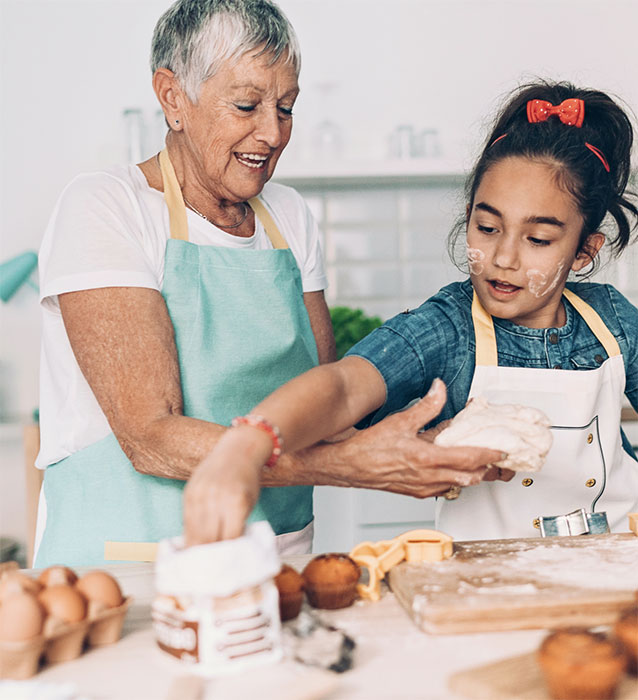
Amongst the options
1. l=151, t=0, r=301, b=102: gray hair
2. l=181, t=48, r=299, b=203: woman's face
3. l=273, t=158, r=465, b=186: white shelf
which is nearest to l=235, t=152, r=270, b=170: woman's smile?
l=181, t=48, r=299, b=203: woman's face

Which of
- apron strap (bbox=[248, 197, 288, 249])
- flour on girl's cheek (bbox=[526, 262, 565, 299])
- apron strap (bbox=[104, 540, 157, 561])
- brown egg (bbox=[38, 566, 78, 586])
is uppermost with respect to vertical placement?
apron strap (bbox=[248, 197, 288, 249])

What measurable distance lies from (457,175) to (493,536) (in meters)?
1.77

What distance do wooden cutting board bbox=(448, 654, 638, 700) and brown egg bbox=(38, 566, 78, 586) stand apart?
1.41 ft

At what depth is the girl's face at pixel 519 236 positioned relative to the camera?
55.2 inches

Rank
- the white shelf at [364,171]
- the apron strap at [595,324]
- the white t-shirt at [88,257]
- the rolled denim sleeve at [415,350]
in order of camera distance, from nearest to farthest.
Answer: the white t-shirt at [88,257] → the rolled denim sleeve at [415,350] → the apron strap at [595,324] → the white shelf at [364,171]

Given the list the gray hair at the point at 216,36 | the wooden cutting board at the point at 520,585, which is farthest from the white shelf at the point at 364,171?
the wooden cutting board at the point at 520,585

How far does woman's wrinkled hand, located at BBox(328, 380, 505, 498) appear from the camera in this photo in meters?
1.15

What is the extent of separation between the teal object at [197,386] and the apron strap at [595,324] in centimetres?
54

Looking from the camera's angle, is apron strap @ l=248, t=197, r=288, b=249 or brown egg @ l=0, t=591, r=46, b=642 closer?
brown egg @ l=0, t=591, r=46, b=642

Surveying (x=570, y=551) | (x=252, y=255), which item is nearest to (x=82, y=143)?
(x=252, y=255)

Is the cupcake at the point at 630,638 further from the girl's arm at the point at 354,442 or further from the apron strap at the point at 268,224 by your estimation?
the apron strap at the point at 268,224

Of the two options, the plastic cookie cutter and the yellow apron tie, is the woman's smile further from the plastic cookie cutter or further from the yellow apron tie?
the plastic cookie cutter

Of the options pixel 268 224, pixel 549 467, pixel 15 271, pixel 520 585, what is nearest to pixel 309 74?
pixel 15 271

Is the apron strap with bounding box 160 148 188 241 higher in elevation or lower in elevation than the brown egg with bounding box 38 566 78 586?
higher
